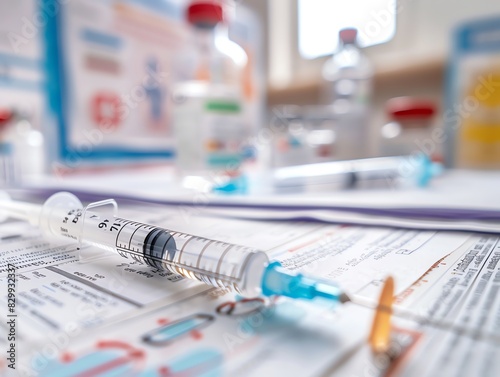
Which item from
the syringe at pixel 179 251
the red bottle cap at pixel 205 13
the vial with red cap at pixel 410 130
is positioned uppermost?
the red bottle cap at pixel 205 13

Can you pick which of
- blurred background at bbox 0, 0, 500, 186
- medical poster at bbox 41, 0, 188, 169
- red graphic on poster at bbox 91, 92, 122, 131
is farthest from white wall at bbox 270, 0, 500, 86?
red graphic on poster at bbox 91, 92, 122, 131

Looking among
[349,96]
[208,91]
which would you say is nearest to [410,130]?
[349,96]

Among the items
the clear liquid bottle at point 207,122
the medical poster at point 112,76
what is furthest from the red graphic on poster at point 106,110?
the clear liquid bottle at point 207,122

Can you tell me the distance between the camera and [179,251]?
239mm

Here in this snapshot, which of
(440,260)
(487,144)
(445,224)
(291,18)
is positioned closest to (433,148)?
(487,144)

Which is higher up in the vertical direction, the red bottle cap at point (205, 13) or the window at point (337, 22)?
the window at point (337, 22)

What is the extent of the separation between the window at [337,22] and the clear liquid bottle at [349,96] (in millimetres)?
74

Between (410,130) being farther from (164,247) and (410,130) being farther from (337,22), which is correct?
(164,247)

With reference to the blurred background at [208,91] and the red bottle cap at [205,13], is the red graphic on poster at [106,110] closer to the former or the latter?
the blurred background at [208,91]

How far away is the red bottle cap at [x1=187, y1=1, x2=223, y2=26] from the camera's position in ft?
2.52

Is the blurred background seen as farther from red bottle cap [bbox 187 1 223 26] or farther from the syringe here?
the syringe

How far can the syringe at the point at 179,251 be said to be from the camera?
7.3 inches

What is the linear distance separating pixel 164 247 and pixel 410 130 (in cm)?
87

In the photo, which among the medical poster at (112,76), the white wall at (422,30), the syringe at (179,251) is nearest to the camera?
the syringe at (179,251)
